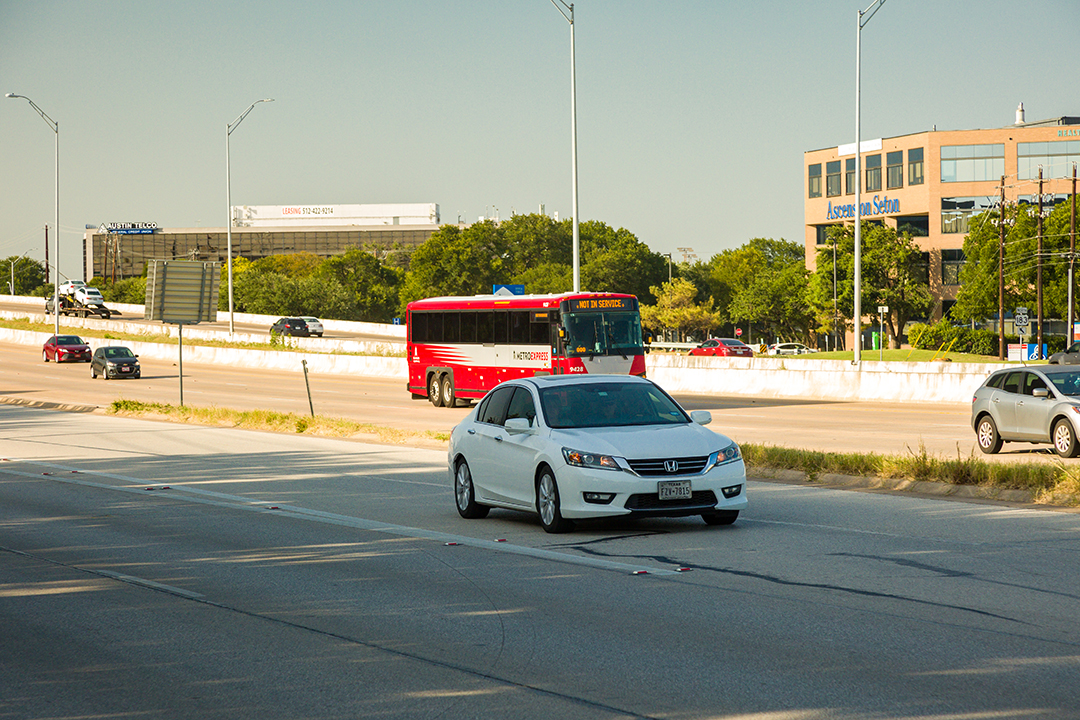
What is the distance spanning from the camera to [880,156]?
341 feet

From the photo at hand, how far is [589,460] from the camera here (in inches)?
458

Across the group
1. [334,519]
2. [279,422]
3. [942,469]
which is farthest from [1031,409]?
[279,422]

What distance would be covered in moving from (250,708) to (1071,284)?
71376mm

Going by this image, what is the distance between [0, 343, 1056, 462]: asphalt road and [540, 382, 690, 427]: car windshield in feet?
16.7

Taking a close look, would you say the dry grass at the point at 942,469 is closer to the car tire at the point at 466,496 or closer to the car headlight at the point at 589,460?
the car tire at the point at 466,496

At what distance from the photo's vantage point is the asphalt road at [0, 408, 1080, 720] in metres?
6.32

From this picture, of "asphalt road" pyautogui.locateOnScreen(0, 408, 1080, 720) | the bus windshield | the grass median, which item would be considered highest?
the bus windshield

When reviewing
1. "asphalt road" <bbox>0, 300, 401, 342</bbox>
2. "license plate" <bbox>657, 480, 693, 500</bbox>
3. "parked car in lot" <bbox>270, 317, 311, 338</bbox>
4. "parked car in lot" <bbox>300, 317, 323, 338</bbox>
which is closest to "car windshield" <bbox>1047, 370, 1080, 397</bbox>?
"license plate" <bbox>657, 480, 693, 500</bbox>

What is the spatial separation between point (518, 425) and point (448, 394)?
28011 millimetres

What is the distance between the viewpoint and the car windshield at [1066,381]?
20.0 m

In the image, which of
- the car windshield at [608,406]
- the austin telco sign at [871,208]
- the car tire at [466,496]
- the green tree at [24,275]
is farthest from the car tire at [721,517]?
the green tree at [24,275]

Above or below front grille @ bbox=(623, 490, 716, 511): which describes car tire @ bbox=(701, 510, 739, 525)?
below

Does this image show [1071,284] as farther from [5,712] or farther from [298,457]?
[5,712]

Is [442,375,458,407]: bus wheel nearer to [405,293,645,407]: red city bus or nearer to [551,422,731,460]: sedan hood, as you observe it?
[405,293,645,407]: red city bus
